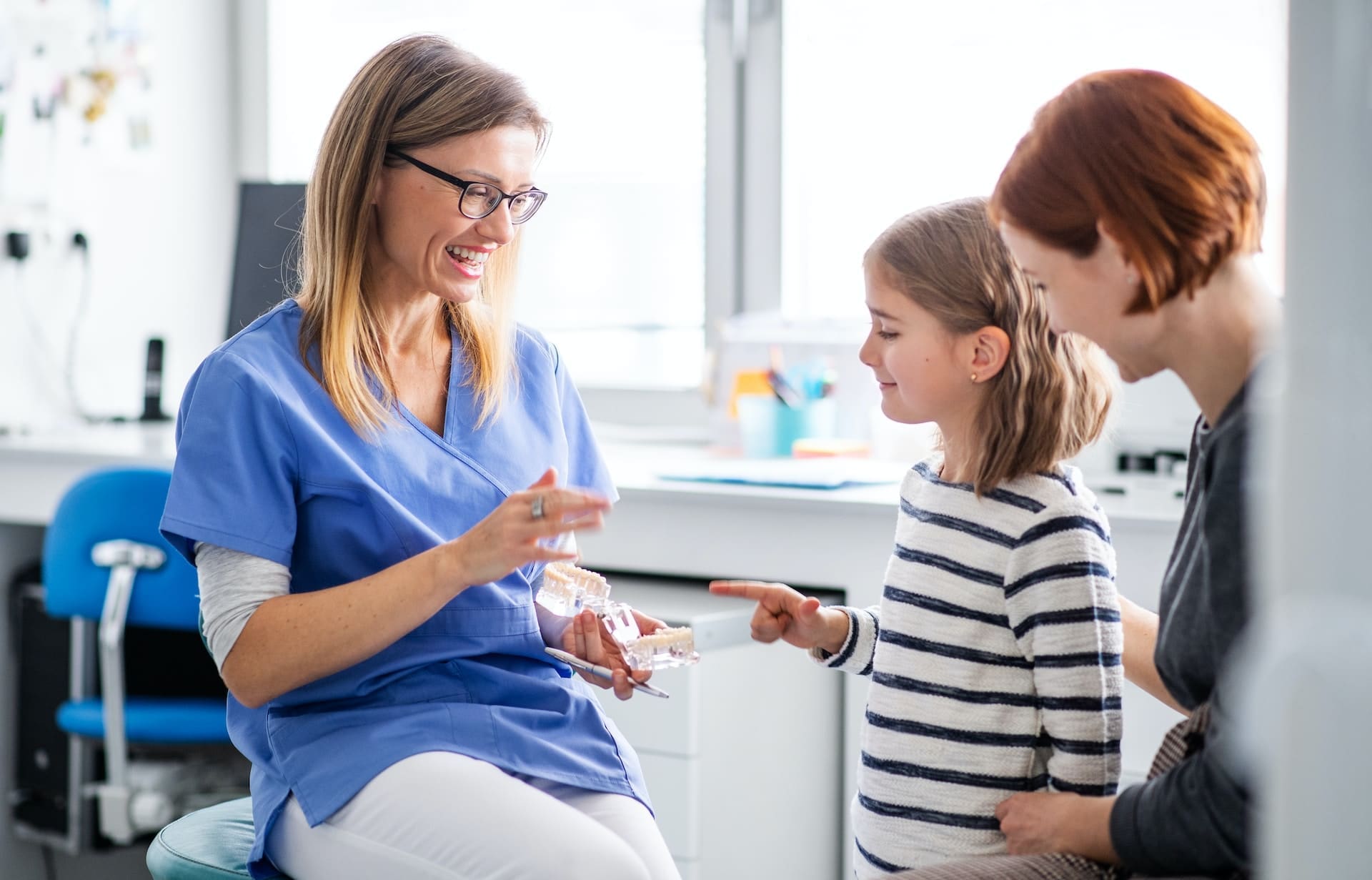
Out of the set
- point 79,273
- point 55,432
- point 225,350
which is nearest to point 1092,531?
point 225,350

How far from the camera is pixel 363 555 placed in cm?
121

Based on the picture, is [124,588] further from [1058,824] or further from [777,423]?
[1058,824]

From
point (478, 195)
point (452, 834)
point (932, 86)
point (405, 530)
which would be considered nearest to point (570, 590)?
point (405, 530)

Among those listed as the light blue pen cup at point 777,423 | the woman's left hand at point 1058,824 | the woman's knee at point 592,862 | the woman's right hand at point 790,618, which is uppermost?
the light blue pen cup at point 777,423

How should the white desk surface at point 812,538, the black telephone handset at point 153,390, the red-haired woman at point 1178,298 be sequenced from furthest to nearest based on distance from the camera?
1. the black telephone handset at point 153,390
2. the white desk surface at point 812,538
3. the red-haired woman at point 1178,298

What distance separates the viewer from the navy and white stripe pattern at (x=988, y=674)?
1015 millimetres

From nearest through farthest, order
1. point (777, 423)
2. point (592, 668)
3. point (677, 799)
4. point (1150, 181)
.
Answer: point (1150, 181) → point (592, 668) → point (677, 799) → point (777, 423)

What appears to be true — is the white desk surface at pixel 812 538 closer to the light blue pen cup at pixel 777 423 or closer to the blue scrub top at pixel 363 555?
the light blue pen cup at pixel 777 423

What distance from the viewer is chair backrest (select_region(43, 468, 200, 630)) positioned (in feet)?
6.40

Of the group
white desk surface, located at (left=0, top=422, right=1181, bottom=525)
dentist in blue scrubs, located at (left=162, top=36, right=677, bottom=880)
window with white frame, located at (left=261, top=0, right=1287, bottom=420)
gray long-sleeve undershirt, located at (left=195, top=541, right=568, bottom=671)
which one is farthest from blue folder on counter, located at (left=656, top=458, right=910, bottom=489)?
gray long-sleeve undershirt, located at (left=195, top=541, right=568, bottom=671)

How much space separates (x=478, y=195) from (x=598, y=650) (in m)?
0.46

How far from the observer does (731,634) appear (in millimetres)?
1713

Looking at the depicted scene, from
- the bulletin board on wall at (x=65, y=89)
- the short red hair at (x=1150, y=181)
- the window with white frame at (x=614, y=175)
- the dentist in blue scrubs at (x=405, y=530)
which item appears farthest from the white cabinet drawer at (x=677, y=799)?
the bulletin board on wall at (x=65, y=89)

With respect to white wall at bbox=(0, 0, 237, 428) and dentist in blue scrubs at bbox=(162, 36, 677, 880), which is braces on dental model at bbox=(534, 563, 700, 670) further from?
white wall at bbox=(0, 0, 237, 428)
